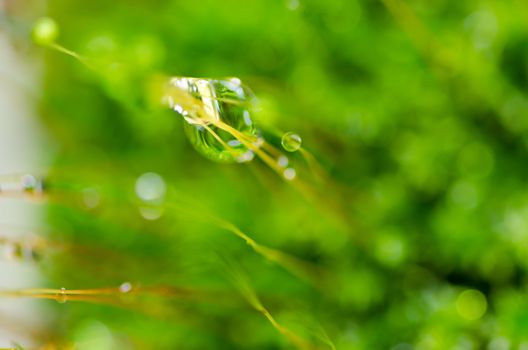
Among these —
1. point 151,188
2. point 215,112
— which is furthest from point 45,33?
point 151,188

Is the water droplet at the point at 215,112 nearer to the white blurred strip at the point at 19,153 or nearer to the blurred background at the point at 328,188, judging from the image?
the blurred background at the point at 328,188

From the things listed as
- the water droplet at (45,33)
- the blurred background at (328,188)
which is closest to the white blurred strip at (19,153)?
the blurred background at (328,188)

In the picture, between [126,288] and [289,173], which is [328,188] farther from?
[126,288]

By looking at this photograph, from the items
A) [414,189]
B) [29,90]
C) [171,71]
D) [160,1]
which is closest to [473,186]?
[414,189]

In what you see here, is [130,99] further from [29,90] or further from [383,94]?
[29,90]

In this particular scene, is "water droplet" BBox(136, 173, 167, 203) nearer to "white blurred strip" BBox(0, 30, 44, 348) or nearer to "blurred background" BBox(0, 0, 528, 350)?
"blurred background" BBox(0, 0, 528, 350)

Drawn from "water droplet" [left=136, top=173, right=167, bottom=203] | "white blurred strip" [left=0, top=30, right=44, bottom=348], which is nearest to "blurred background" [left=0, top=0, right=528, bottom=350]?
"water droplet" [left=136, top=173, right=167, bottom=203]

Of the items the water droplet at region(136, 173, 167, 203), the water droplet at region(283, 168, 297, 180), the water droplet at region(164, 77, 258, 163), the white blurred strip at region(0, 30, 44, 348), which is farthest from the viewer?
the white blurred strip at region(0, 30, 44, 348)
